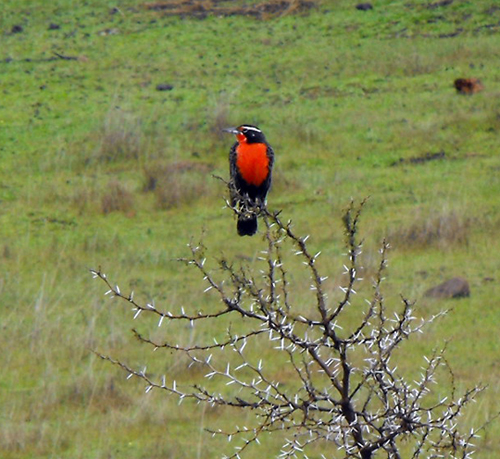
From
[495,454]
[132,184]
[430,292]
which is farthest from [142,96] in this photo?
[495,454]

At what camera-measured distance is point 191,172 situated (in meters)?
13.9

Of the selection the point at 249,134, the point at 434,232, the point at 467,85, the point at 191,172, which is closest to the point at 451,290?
the point at 434,232

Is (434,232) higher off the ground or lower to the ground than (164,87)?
lower

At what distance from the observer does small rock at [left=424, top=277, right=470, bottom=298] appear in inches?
409

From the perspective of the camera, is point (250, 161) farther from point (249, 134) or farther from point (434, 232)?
point (434, 232)

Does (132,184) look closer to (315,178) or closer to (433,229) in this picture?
(315,178)

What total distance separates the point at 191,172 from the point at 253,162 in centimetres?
651

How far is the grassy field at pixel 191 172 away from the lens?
891 cm

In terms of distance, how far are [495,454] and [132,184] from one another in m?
7.08

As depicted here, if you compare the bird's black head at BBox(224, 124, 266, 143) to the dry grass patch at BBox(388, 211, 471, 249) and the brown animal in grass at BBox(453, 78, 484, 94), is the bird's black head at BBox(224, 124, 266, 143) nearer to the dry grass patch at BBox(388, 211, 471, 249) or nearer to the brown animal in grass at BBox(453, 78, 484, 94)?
the dry grass patch at BBox(388, 211, 471, 249)

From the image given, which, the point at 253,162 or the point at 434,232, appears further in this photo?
the point at 434,232

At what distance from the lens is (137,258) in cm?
1195

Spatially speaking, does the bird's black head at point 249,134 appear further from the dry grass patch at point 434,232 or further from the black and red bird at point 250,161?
the dry grass patch at point 434,232

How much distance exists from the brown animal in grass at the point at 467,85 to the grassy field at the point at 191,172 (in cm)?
15
